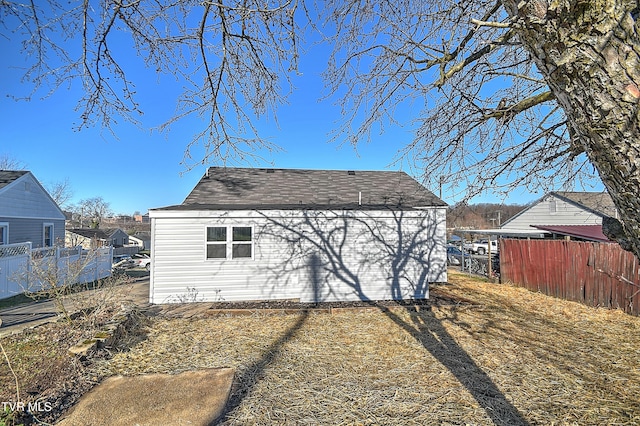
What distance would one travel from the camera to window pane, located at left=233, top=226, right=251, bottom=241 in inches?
360

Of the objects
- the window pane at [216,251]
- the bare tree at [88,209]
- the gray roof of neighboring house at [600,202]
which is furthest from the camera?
the bare tree at [88,209]

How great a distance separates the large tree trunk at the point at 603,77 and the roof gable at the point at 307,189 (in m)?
10.6

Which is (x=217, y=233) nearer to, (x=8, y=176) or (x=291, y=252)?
(x=291, y=252)

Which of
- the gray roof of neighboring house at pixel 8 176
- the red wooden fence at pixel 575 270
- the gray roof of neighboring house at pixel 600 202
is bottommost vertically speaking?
the red wooden fence at pixel 575 270

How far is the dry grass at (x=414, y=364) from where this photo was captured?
133 inches

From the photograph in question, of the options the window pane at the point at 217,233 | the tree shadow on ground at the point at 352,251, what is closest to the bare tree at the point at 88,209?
the window pane at the point at 217,233

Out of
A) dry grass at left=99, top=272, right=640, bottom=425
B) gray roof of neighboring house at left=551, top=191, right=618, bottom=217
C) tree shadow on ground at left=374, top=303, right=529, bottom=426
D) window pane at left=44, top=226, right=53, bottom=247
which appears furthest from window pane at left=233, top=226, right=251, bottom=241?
window pane at left=44, top=226, right=53, bottom=247

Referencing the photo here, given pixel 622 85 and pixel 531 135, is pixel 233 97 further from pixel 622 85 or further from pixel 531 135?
pixel 531 135

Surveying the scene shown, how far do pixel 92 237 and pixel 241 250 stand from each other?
2311 cm

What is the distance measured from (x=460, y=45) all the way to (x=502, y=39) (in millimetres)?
595

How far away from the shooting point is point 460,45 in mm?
4328

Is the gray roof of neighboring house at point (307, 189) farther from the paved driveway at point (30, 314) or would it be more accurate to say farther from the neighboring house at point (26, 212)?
the neighboring house at point (26, 212)

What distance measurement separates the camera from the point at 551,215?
25266mm

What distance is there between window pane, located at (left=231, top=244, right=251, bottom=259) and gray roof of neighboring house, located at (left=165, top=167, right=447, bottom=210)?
128 inches
